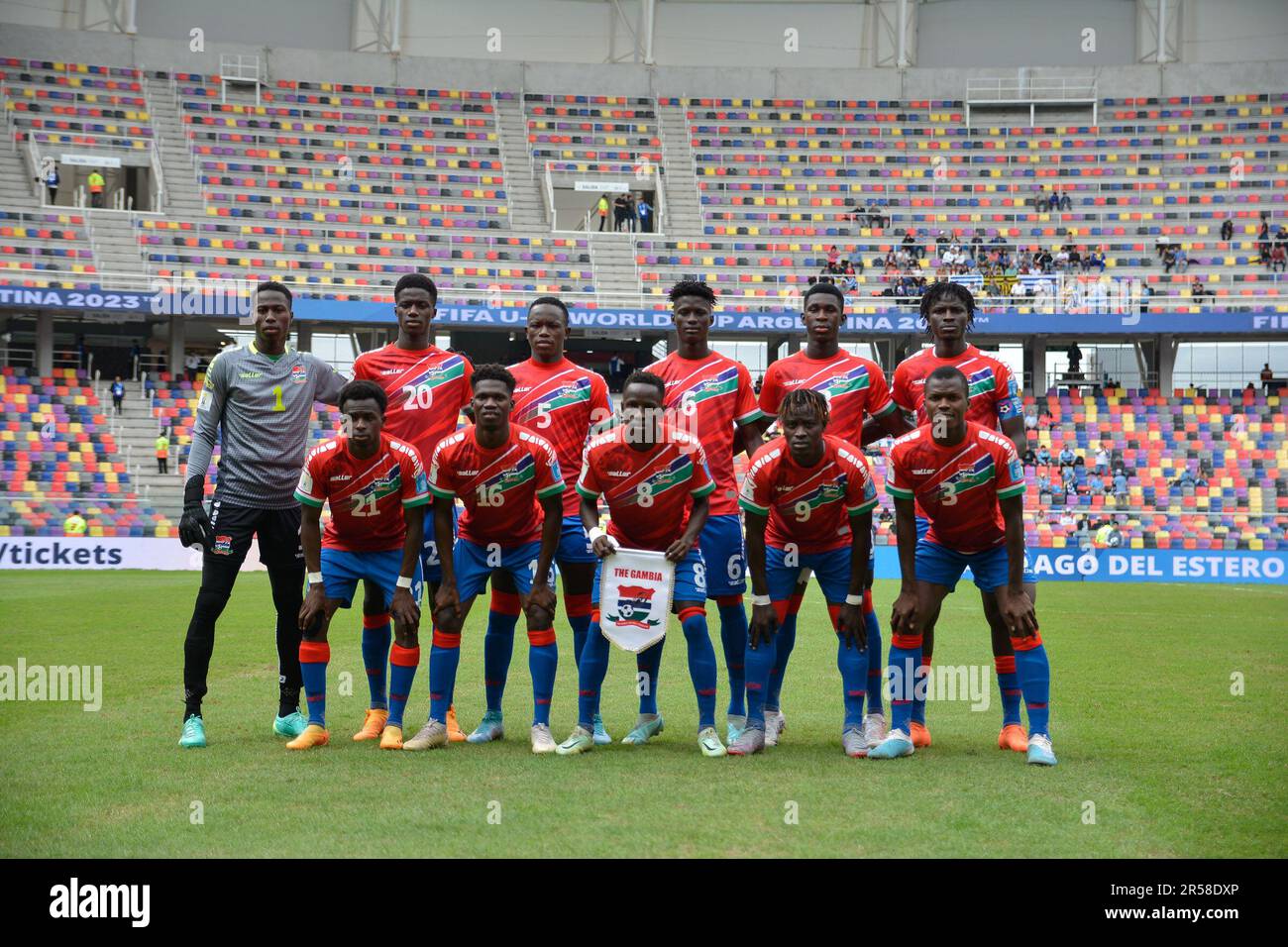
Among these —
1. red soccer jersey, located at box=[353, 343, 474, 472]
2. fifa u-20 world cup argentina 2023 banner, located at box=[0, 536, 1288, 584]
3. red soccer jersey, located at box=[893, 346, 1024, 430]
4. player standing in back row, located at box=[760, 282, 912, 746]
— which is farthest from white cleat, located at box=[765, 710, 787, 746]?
fifa u-20 world cup argentina 2023 banner, located at box=[0, 536, 1288, 584]

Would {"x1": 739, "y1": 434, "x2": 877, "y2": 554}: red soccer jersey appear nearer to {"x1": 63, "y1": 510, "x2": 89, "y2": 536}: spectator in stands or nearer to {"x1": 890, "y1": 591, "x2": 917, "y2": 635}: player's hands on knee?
{"x1": 890, "y1": 591, "x2": 917, "y2": 635}: player's hands on knee

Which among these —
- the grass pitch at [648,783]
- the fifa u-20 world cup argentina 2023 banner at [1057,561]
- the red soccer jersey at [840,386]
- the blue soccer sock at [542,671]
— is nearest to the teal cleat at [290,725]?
the grass pitch at [648,783]

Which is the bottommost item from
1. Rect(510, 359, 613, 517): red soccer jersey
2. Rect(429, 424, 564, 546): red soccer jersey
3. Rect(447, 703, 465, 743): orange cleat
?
Rect(447, 703, 465, 743): orange cleat

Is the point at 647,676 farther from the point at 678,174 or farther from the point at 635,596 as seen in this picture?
the point at 678,174

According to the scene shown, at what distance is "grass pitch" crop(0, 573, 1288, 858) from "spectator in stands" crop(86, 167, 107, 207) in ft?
98.8

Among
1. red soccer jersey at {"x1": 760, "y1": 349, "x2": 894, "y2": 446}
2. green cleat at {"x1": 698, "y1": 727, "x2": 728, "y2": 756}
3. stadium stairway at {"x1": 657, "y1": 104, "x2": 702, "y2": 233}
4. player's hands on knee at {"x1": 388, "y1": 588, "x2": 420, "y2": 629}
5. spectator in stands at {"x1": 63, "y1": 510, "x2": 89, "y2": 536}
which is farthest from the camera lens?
stadium stairway at {"x1": 657, "y1": 104, "x2": 702, "y2": 233}

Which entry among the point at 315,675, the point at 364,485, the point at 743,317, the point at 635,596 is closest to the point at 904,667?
the point at 635,596

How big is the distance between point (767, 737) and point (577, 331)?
1189 inches

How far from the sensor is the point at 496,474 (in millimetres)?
7176

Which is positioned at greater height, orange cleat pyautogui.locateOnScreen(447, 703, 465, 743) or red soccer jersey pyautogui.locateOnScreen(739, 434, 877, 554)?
red soccer jersey pyautogui.locateOnScreen(739, 434, 877, 554)

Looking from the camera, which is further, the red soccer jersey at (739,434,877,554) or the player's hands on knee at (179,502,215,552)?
the red soccer jersey at (739,434,877,554)

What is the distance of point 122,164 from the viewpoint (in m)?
37.7

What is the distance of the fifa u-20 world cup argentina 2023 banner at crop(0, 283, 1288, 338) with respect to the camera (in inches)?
1249
